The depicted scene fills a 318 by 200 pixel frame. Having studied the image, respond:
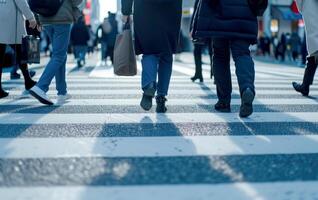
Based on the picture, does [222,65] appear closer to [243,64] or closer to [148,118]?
[243,64]

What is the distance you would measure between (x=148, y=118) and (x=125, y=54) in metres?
0.90

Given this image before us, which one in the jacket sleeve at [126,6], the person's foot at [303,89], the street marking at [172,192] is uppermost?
the jacket sleeve at [126,6]

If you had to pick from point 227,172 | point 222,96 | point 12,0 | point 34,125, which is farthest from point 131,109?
point 227,172

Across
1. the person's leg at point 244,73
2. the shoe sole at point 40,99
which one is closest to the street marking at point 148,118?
the person's leg at point 244,73

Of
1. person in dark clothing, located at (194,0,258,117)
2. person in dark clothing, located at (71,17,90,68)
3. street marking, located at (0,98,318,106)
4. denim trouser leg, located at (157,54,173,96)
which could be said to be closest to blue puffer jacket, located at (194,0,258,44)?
person in dark clothing, located at (194,0,258,117)

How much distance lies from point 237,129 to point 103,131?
1011mm

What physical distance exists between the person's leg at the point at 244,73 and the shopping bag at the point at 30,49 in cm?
260

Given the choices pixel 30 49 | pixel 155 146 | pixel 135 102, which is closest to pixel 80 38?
pixel 30 49

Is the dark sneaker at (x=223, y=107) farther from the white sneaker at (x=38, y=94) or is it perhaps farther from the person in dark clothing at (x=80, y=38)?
the person in dark clothing at (x=80, y=38)

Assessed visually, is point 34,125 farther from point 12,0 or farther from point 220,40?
point 12,0

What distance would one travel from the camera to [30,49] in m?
5.71

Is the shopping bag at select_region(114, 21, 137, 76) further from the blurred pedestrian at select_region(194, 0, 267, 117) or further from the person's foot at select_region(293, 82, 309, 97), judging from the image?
the person's foot at select_region(293, 82, 309, 97)

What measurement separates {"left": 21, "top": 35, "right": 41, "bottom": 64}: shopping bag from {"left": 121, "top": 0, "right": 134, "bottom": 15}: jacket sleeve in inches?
65.4

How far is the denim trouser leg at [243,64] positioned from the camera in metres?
4.16
